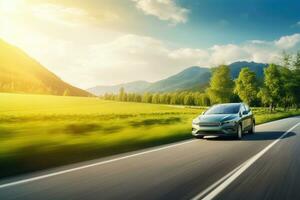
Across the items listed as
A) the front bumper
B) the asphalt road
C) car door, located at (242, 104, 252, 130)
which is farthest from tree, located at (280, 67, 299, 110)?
the asphalt road

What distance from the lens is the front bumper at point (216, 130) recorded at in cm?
1700

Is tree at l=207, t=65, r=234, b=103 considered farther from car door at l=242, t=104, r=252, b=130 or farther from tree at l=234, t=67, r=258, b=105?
car door at l=242, t=104, r=252, b=130

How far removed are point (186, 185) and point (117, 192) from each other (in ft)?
4.39

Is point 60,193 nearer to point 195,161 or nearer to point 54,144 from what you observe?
point 195,161

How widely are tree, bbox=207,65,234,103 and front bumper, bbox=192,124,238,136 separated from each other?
→ 50294 mm

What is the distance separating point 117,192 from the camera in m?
6.43

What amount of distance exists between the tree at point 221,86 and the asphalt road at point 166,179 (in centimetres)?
5620

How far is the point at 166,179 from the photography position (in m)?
7.67

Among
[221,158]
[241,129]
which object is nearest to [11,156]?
[221,158]

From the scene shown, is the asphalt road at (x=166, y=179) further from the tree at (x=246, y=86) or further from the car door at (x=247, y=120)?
the tree at (x=246, y=86)

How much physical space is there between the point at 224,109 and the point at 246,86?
56.8 metres

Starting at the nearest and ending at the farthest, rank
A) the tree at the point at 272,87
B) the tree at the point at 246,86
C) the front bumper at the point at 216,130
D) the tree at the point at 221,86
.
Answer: the front bumper at the point at 216,130 → the tree at the point at 221,86 → the tree at the point at 246,86 → the tree at the point at 272,87

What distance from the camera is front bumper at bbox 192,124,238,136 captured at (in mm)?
17000

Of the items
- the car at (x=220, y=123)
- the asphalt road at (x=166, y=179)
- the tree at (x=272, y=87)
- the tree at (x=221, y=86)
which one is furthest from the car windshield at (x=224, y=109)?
the tree at (x=272, y=87)
